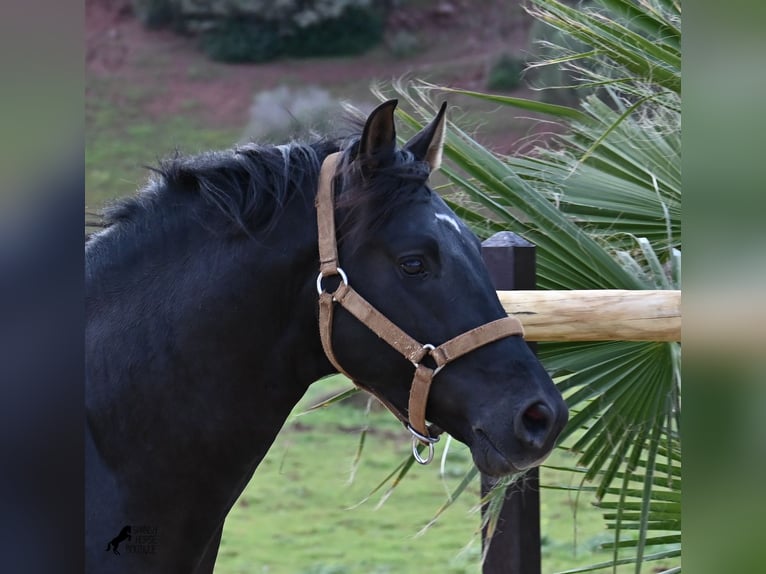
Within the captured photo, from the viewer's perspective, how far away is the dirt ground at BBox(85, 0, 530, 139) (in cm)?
2080

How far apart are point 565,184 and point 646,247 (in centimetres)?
30

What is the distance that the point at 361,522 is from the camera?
5.62 m

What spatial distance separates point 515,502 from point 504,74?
18.1 meters

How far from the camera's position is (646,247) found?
2330 mm

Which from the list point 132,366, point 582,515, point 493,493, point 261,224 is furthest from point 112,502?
point 582,515

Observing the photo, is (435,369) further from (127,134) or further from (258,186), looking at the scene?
(127,134)

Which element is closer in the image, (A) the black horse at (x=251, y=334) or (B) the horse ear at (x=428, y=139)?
(A) the black horse at (x=251, y=334)

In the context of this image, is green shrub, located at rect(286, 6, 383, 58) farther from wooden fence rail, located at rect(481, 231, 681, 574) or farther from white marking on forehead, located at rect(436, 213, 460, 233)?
white marking on forehead, located at rect(436, 213, 460, 233)

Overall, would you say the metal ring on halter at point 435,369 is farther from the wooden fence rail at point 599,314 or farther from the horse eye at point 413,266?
the wooden fence rail at point 599,314

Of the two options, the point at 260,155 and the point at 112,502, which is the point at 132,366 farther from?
the point at 260,155

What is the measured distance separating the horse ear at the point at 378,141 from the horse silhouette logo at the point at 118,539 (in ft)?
2.78

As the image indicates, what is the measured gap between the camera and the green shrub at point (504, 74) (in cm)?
1942

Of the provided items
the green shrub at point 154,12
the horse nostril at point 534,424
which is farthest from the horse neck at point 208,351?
the green shrub at point 154,12

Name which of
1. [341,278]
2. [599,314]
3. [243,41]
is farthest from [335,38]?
[341,278]
